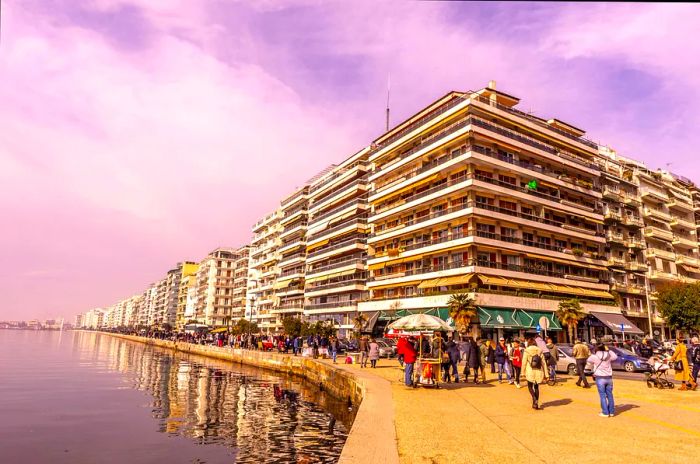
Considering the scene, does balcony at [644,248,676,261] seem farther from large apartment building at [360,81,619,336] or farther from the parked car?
the parked car

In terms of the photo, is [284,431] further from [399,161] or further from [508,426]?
[399,161]

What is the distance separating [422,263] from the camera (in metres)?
46.6

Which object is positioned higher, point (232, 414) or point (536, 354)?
point (536, 354)

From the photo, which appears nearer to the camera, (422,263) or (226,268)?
(422,263)

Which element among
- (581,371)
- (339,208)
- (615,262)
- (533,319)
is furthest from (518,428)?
(339,208)

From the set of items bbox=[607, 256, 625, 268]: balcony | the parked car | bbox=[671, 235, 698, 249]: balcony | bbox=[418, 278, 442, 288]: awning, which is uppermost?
bbox=[671, 235, 698, 249]: balcony

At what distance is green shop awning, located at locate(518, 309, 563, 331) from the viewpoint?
39594 millimetres

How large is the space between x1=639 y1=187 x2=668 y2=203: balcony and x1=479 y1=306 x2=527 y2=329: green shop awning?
33174 millimetres

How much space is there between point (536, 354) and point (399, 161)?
41.1m

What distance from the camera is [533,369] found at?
11.8 metres

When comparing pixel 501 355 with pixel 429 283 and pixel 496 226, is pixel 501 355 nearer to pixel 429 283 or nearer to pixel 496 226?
pixel 429 283

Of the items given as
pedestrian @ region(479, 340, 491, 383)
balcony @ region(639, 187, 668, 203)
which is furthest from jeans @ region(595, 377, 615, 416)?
balcony @ region(639, 187, 668, 203)

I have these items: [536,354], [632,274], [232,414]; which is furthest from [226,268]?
[536,354]

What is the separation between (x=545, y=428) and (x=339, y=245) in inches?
2129
